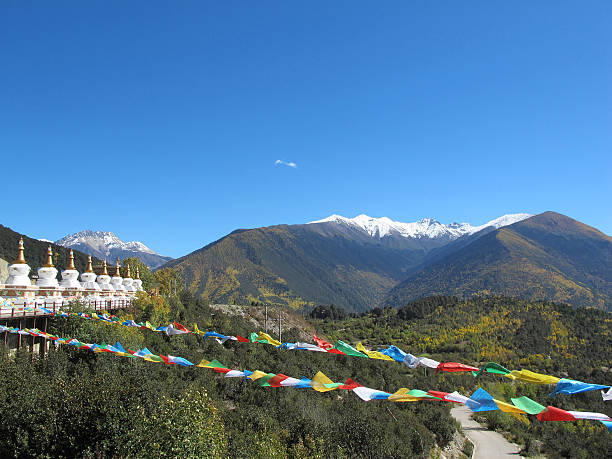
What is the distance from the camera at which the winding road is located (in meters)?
26.9

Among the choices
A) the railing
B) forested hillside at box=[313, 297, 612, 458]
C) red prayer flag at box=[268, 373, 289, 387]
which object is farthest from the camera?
forested hillside at box=[313, 297, 612, 458]

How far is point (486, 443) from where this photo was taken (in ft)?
96.8

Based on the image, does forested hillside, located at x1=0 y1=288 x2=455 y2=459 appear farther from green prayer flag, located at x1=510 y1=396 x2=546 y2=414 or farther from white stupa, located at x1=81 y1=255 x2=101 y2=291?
green prayer flag, located at x1=510 y1=396 x2=546 y2=414

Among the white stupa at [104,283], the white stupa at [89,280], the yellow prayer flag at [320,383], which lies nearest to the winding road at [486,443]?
the yellow prayer flag at [320,383]

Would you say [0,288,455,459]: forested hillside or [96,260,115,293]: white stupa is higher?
[96,260,115,293]: white stupa

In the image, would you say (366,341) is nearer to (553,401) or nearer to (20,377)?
(553,401)

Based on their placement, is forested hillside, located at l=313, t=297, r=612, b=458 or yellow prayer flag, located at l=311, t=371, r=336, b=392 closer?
yellow prayer flag, located at l=311, t=371, r=336, b=392

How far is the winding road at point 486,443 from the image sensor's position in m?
26.9

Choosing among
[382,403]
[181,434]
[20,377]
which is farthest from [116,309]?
[181,434]

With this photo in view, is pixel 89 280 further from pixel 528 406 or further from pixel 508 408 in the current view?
pixel 528 406

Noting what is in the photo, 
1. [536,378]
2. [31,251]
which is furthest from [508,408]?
[31,251]

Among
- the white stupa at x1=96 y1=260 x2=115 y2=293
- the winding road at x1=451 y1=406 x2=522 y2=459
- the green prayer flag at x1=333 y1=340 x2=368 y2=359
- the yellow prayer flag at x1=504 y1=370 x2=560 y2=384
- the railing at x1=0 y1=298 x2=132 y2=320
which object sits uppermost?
the white stupa at x1=96 y1=260 x2=115 y2=293

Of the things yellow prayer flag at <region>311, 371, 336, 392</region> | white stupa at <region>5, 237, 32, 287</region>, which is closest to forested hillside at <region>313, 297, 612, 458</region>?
yellow prayer flag at <region>311, 371, 336, 392</region>

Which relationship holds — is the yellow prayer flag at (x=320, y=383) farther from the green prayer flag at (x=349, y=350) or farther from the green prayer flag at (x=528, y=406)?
the green prayer flag at (x=528, y=406)
